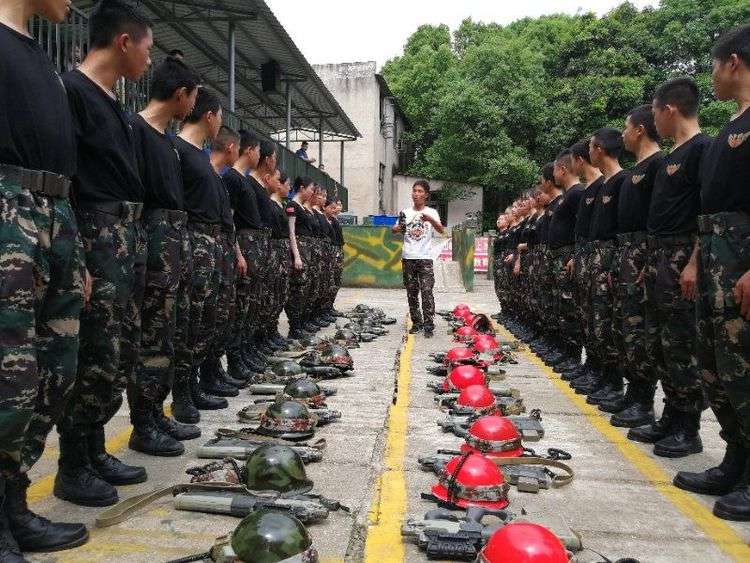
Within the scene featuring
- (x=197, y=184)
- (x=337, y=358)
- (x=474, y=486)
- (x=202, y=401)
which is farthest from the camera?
(x=337, y=358)

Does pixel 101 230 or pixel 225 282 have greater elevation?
pixel 101 230

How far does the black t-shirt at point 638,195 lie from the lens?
524 centimetres

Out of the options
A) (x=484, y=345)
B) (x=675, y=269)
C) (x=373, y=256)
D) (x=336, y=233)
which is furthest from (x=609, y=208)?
(x=373, y=256)

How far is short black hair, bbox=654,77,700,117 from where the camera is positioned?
476cm

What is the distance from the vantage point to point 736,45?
3.83 metres

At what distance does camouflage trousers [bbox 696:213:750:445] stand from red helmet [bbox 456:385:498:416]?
175 centimetres

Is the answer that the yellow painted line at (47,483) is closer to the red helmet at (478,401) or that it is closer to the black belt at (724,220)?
the red helmet at (478,401)

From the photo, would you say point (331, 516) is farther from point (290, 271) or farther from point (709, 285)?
point (290, 271)

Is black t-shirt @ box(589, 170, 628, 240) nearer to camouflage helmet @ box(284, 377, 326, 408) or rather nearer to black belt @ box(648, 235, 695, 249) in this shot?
black belt @ box(648, 235, 695, 249)

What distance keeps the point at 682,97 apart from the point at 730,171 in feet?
4.15

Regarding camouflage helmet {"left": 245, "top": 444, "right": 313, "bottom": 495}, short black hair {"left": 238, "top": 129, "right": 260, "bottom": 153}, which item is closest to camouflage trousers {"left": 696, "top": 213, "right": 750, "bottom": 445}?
camouflage helmet {"left": 245, "top": 444, "right": 313, "bottom": 495}

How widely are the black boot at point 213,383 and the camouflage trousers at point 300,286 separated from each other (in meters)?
3.25

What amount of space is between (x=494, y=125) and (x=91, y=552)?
113 ft

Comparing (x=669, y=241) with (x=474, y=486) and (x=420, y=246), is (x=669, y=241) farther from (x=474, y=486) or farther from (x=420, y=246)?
(x=420, y=246)
